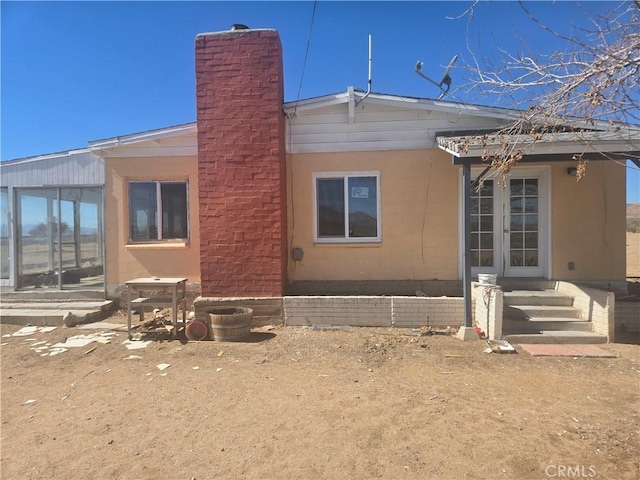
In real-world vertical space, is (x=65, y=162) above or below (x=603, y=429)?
above

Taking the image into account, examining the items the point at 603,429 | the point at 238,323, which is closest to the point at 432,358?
the point at 603,429

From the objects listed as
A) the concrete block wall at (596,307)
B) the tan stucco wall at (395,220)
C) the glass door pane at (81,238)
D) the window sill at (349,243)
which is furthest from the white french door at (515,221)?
the glass door pane at (81,238)

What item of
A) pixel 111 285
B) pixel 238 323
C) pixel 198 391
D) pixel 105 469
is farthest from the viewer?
pixel 111 285

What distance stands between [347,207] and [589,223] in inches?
180

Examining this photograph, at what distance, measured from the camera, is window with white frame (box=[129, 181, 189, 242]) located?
28.1ft

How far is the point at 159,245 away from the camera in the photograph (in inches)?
337

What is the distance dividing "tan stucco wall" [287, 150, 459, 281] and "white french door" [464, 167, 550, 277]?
69 centimetres

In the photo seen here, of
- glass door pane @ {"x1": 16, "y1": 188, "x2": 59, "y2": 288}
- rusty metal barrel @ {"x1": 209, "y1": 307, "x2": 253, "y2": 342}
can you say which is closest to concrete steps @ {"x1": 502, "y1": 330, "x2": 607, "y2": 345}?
rusty metal barrel @ {"x1": 209, "y1": 307, "x2": 253, "y2": 342}

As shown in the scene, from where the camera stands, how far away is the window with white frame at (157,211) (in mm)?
8578

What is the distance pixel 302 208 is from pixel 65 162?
5383 millimetres

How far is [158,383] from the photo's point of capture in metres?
4.83

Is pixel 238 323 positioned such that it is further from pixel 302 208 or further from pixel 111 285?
pixel 111 285

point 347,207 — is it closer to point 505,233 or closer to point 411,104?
point 411,104

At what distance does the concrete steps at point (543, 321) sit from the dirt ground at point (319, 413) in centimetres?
49
